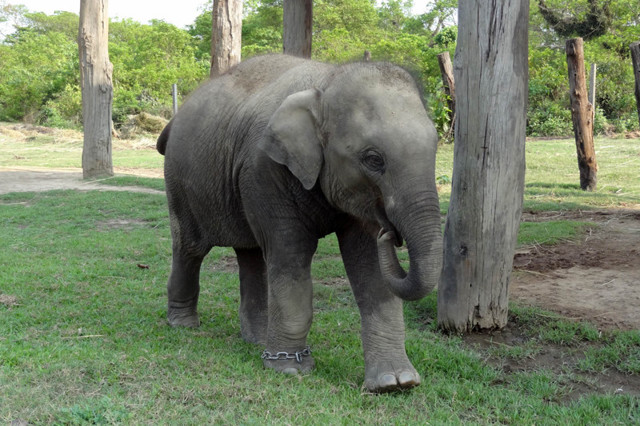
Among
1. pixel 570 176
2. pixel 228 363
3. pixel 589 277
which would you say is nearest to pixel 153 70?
pixel 570 176

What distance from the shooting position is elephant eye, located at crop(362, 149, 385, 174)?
3.64 metres

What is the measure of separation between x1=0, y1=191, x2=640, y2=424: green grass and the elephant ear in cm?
126

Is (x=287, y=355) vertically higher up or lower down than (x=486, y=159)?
lower down

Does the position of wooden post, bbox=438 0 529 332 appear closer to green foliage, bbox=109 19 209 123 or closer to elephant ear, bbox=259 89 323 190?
elephant ear, bbox=259 89 323 190

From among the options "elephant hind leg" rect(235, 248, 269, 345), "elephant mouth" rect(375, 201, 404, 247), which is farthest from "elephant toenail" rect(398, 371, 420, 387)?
"elephant hind leg" rect(235, 248, 269, 345)

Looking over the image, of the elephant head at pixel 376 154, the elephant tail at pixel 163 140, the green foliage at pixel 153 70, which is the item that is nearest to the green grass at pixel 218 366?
the elephant head at pixel 376 154

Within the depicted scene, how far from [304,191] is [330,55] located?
2684cm

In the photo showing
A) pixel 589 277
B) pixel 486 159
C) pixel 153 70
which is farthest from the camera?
pixel 153 70

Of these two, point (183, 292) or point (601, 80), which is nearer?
point (183, 292)

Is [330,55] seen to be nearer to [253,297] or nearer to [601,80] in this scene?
[601,80]

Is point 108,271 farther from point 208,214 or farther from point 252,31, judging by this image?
point 252,31

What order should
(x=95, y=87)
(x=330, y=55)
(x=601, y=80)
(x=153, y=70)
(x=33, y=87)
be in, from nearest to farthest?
(x=95, y=87) < (x=601, y=80) < (x=330, y=55) < (x=153, y=70) < (x=33, y=87)

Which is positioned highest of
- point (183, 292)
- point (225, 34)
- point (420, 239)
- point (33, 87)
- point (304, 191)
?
point (33, 87)

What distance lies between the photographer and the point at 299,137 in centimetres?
390
